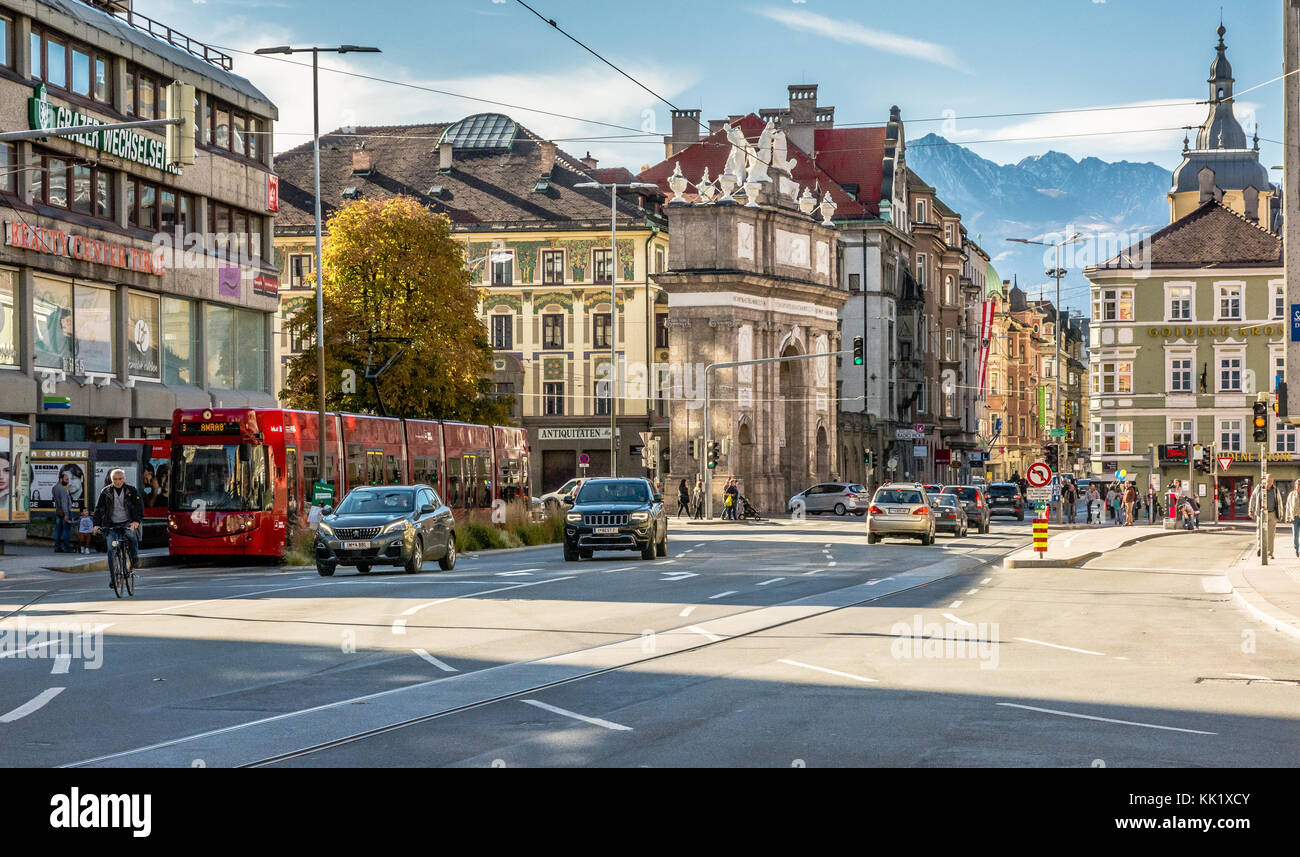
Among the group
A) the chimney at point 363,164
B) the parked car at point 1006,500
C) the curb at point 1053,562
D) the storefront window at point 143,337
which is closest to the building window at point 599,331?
the chimney at point 363,164

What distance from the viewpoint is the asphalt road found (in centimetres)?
1002

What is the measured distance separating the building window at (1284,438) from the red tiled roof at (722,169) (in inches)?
1239

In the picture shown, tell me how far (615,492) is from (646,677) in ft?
69.1

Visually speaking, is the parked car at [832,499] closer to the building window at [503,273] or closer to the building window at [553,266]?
the building window at [553,266]

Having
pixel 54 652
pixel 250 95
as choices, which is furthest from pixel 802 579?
pixel 250 95

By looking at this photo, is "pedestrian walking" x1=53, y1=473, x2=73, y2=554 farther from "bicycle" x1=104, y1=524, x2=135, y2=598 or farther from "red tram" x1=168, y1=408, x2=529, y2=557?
"bicycle" x1=104, y1=524, x2=135, y2=598

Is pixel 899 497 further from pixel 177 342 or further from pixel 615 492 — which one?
pixel 177 342

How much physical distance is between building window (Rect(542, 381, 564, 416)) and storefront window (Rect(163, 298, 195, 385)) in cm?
3508

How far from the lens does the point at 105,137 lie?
4925cm

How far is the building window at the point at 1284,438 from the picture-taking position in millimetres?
88812
